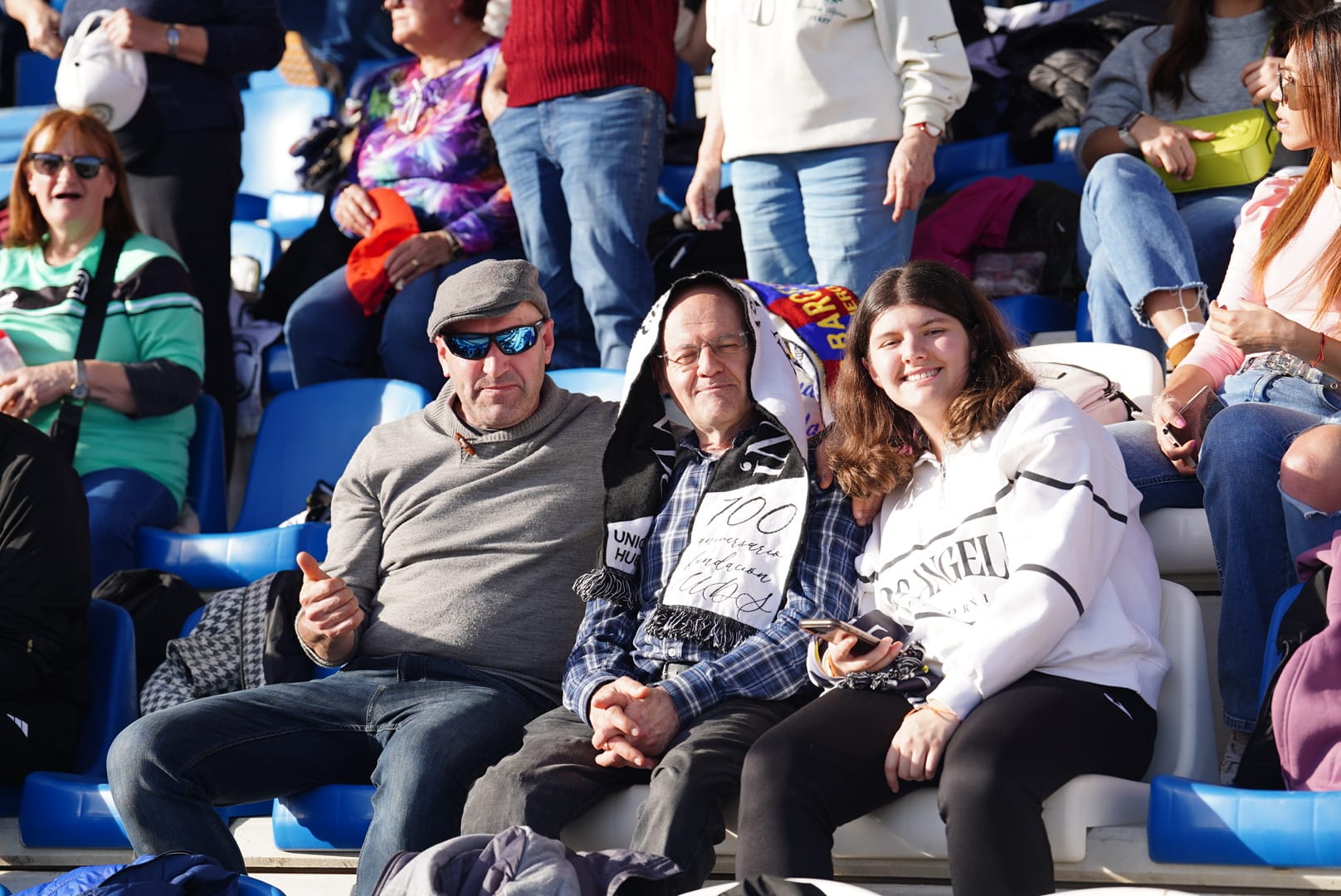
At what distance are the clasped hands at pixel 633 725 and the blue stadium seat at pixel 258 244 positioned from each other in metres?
3.48

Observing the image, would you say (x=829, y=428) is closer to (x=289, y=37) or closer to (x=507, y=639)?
(x=507, y=639)

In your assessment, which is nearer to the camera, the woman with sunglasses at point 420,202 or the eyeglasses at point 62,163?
the eyeglasses at point 62,163

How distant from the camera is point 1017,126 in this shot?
5043mm

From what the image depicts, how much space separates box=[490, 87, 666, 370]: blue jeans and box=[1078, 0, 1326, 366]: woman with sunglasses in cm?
109

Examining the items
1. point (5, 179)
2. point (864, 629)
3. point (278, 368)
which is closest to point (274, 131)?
point (5, 179)

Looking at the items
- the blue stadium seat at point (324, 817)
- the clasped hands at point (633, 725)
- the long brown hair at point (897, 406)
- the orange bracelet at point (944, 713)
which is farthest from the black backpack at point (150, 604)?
the orange bracelet at point (944, 713)

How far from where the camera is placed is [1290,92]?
2848mm

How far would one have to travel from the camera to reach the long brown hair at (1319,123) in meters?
2.72

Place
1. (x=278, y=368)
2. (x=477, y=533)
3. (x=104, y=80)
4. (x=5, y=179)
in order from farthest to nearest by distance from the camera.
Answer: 1. (x=5, y=179)
2. (x=278, y=368)
3. (x=104, y=80)
4. (x=477, y=533)

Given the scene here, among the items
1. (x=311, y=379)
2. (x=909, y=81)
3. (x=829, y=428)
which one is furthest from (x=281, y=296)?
(x=829, y=428)

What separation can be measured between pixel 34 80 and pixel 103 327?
3.57m

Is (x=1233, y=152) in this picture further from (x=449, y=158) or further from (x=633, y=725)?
(x=633, y=725)

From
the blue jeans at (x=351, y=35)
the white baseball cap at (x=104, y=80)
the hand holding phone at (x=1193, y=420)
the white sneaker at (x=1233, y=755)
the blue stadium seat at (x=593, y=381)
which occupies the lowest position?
the white sneaker at (x=1233, y=755)

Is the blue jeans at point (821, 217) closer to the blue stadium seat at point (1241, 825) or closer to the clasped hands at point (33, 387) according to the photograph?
the blue stadium seat at point (1241, 825)
